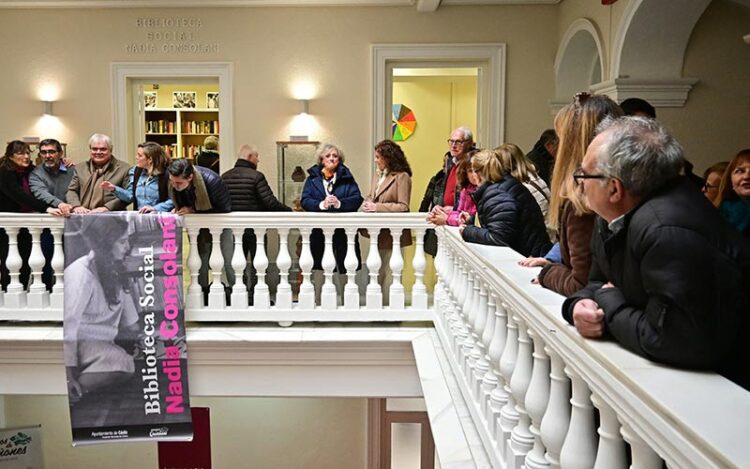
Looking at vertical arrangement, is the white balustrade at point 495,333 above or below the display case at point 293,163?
below

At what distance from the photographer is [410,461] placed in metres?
8.55

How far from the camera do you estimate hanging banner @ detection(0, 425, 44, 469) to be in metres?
8.20

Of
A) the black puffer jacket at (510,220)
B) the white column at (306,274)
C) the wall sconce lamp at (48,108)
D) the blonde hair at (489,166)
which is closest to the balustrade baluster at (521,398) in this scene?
the black puffer jacket at (510,220)

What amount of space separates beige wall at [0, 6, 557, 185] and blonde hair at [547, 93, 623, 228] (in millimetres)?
6403

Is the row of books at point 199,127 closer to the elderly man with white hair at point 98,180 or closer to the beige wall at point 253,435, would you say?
the beige wall at point 253,435

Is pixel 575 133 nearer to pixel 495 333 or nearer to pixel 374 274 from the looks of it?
pixel 495 333

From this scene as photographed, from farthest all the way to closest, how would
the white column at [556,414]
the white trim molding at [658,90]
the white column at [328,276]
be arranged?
the white trim molding at [658,90] → the white column at [328,276] → the white column at [556,414]

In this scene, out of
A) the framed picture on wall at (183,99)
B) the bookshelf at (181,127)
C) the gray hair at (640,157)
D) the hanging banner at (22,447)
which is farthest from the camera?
the framed picture on wall at (183,99)

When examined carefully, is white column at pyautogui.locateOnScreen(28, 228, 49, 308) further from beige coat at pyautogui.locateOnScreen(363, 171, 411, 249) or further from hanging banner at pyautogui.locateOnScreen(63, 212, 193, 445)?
beige coat at pyautogui.locateOnScreen(363, 171, 411, 249)

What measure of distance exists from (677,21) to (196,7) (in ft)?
Result: 17.7

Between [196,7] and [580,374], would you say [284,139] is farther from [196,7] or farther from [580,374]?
[580,374]

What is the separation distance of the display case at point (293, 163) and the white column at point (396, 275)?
12.6 feet

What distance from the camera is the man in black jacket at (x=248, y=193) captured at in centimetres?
507

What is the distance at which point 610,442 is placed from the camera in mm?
1436
